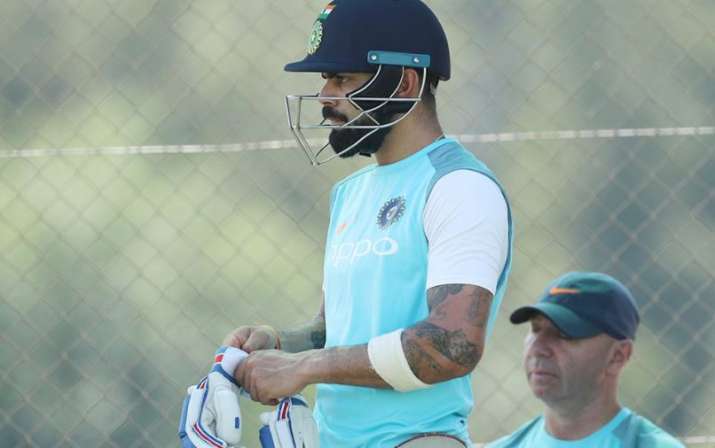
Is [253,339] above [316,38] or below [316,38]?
below

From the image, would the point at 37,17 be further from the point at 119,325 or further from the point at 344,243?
the point at 344,243

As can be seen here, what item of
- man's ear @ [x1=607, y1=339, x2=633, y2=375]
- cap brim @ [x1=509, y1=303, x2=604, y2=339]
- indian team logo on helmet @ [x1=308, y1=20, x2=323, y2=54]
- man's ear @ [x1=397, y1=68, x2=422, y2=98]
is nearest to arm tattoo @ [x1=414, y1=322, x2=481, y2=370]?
cap brim @ [x1=509, y1=303, x2=604, y2=339]

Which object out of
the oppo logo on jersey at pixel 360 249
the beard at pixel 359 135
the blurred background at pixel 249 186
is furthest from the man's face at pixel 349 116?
the blurred background at pixel 249 186

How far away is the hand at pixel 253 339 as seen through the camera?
135 inches

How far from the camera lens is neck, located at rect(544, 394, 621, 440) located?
122 inches

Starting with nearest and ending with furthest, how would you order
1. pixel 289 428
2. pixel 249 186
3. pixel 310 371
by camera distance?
pixel 310 371, pixel 289 428, pixel 249 186

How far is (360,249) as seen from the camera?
10.8 feet

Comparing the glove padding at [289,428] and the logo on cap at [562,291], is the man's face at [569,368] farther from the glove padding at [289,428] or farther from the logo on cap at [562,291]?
the glove padding at [289,428]

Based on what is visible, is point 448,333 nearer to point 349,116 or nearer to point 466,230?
point 466,230

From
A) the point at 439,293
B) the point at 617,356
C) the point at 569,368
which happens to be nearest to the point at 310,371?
the point at 439,293

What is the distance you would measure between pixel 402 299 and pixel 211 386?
483 millimetres

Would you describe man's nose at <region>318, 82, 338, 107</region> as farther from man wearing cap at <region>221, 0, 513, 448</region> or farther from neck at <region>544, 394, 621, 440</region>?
neck at <region>544, 394, 621, 440</region>

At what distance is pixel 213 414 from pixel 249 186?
2566 millimetres

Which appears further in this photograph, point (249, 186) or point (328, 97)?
point (249, 186)
